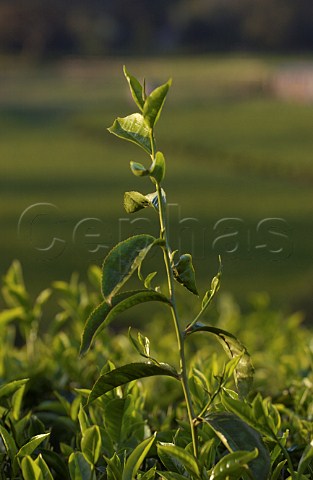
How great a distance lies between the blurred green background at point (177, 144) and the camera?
6.46m

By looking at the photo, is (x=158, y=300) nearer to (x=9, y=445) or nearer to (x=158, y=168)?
(x=158, y=168)

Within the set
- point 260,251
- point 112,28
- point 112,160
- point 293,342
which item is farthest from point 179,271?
point 112,28

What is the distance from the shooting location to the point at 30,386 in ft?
5.27

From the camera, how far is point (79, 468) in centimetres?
98

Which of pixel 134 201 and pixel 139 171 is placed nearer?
pixel 139 171

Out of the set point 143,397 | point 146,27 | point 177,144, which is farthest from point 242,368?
point 146,27

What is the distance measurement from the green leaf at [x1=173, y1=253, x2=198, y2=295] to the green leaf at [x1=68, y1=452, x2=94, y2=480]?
22cm

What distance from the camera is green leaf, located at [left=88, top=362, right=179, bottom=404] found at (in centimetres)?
92

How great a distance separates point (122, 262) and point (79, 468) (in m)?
0.26

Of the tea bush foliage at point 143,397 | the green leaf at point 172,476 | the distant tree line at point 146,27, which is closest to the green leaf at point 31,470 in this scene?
the tea bush foliage at point 143,397

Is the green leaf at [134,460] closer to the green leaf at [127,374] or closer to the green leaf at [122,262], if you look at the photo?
the green leaf at [127,374]

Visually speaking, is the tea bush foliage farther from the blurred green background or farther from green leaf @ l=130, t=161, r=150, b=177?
the blurred green background

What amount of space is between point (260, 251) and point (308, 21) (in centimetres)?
2144

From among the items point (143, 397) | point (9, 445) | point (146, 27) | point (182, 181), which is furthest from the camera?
point (146, 27)
